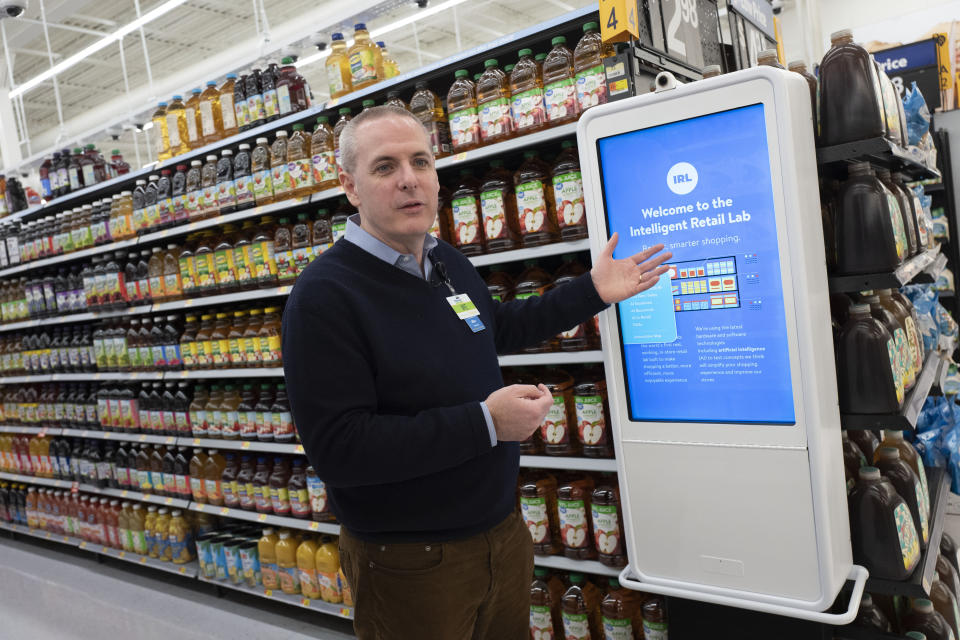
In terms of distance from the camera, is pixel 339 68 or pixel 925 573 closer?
pixel 925 573

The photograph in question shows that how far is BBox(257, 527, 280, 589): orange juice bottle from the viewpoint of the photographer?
3893 mm

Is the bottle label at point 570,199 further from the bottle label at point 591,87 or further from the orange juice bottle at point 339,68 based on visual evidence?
the orange juice bottle at point 339,68

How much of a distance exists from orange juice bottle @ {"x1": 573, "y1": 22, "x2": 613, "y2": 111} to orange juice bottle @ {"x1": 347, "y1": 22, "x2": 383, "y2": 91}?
1.13m

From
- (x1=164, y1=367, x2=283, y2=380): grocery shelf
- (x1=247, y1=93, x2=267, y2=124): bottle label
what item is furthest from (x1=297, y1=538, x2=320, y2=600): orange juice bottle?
(x1=247, y1=93, x2=267, y2=124): bottle label

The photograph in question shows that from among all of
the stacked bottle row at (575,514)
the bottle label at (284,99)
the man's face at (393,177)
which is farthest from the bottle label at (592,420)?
the bottle label at (284,99)

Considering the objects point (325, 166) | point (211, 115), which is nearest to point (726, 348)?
point (325, 166)

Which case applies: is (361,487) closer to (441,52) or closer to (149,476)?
(149,476)

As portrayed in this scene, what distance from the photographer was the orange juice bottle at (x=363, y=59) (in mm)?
3232

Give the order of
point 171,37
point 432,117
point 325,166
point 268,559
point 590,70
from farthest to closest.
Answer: point 171,37, point 268,559, point 325,166, point 432,117, point 590,70

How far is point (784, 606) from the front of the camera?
1883 millimetres

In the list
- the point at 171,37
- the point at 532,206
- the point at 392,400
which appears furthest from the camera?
the point at 171,37

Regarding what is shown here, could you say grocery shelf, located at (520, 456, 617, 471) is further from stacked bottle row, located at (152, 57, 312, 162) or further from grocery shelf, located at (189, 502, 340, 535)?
stacked bottle row, located at (152, 57, 312, 162)

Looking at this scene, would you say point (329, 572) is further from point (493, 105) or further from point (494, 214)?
point (493, 105)

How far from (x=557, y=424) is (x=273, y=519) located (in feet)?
6.23
